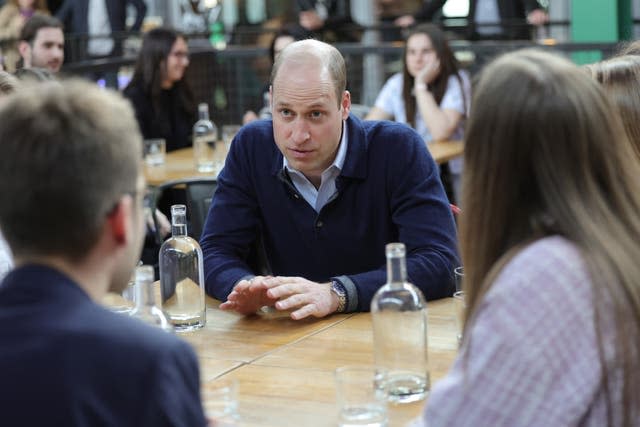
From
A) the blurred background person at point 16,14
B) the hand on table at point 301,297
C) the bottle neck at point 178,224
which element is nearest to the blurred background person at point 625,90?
the hand on table at point 301,297

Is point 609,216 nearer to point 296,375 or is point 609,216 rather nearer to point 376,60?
point 296,375

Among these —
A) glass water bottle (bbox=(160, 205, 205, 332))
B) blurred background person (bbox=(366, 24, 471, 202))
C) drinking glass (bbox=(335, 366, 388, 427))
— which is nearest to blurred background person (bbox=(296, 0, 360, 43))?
blurred background person (bbox=(366, 24, 471, 202))

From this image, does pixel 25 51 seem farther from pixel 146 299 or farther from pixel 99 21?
pixel 146 299

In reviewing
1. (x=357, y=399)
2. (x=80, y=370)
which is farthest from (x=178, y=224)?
(x=80, y=370)

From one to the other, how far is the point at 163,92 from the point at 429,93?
156cm

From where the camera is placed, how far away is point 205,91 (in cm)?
913

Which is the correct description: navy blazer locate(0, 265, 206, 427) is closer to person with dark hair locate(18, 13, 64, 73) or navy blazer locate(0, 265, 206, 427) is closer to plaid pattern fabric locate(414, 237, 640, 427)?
plaid pattern fabric locate(414, 237, 640, 427)

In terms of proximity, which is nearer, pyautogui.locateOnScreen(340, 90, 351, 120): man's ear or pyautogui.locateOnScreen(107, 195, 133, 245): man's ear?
pyautogui.locateOnScreen(107, 195, 133, 245): man's ear

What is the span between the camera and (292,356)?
2379mm

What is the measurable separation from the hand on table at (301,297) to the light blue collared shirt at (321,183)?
45cm

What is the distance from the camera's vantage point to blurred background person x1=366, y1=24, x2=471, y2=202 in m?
6.22

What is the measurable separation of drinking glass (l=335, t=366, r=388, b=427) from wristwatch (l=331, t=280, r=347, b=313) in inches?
28.8

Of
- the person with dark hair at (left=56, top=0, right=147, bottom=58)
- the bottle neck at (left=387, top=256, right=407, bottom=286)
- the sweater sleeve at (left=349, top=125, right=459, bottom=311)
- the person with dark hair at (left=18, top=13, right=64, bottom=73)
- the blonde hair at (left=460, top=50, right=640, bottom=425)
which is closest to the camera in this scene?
the blonde hair at (left=460, top=50, right=640, bottom=425)

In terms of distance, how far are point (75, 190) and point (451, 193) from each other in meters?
4.78
